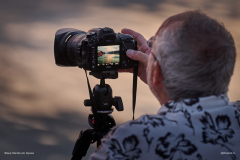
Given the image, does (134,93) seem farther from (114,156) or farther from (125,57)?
(114,156)

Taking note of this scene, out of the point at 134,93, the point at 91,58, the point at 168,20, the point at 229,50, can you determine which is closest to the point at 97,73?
the point at 91,58

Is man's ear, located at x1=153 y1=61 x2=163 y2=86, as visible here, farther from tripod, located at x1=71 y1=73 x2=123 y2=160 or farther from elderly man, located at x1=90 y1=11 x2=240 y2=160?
tripod, located at x1=71 y1=73 x2=123 y2=160

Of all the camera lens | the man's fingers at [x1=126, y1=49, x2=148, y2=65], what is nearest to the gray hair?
the man's fingers at [x1=126, y1=49, x2=148, y2=65]

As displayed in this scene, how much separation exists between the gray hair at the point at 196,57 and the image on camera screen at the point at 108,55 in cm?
55

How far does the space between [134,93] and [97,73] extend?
0.19m

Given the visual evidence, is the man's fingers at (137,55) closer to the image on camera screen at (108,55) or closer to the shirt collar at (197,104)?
the image on camera screen at (108,55)

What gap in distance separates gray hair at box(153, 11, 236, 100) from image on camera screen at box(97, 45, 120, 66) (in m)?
0.55

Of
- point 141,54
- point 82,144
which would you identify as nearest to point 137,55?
point 141,54

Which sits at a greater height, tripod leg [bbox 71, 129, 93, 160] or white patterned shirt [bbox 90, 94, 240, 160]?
white patterned shirt [bbox 90, 94, 240, 160]

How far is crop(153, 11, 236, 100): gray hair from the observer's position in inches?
32.0

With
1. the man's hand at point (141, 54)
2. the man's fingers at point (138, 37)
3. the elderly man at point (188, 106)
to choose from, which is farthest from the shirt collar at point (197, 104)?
the man's fingers at point (138, 37)

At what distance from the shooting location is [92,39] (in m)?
1.39

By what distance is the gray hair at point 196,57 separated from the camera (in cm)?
81

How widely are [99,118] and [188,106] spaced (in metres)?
0.71
